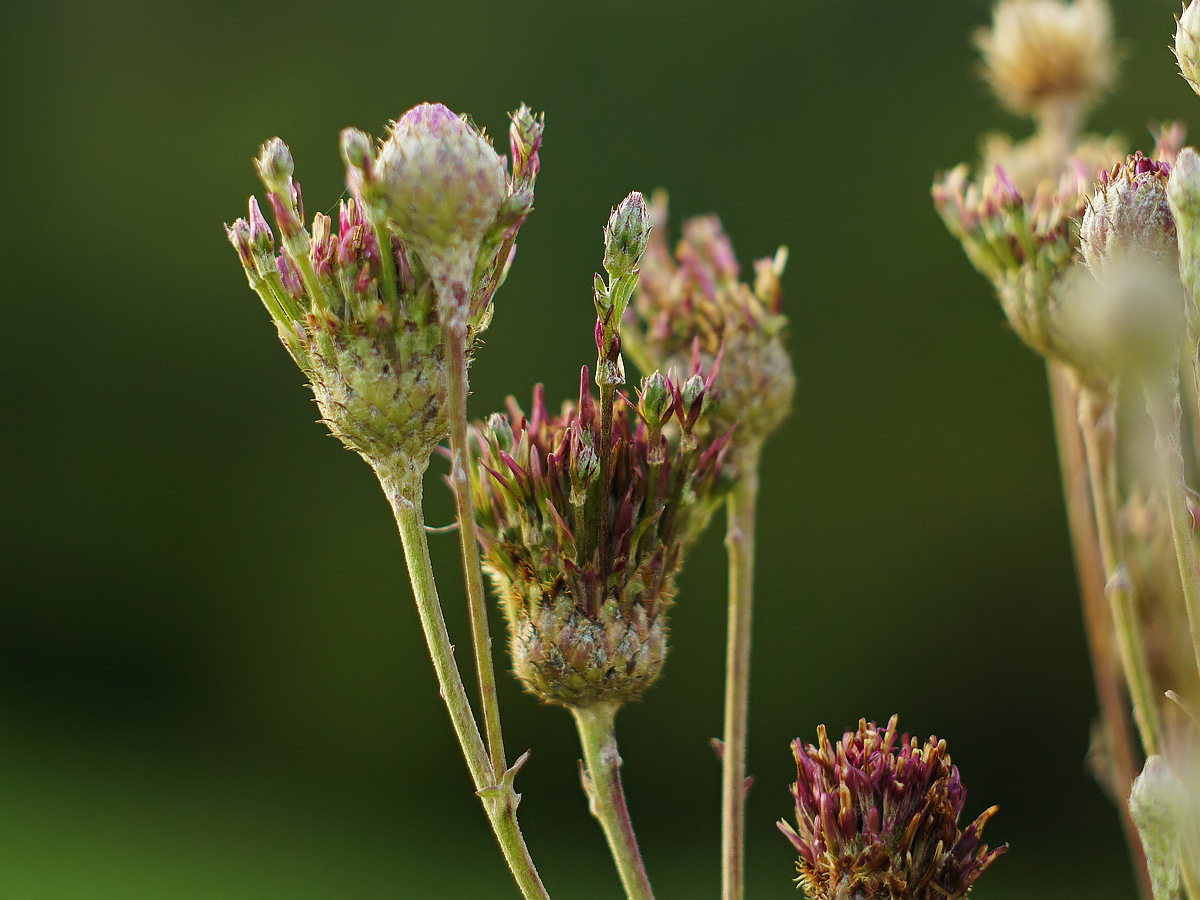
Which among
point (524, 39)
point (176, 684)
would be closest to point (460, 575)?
point (176, 684)

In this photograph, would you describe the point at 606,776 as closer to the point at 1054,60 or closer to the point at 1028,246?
the point at 1028,246

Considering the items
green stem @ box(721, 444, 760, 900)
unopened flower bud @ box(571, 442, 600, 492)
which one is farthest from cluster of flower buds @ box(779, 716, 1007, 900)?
unopened flower bud @ box(571, 442, 600, 492)

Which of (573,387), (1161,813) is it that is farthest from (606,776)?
(573,387)

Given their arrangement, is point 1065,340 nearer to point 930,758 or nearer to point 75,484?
point 930,758

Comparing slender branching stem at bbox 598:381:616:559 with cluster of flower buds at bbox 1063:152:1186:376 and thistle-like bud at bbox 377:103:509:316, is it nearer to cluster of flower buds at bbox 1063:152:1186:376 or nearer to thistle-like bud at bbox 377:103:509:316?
thistle-like bud at bbox 377:103:509:316

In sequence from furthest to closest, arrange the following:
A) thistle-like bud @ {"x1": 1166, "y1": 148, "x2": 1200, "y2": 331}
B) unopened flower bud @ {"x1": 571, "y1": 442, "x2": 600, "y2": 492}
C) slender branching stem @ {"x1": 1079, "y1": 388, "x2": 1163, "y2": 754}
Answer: slender branching stem @ {"x1": 1079, "y1": 388, "x2": 1163, "y2": 754} → unopened flower bud @ {"x1": 571, "y1": 442, "x2": 600, "y2": 492} → thistle-like bud @ {"x1": 1166, "y1": 148, "x2": 1200, "y2": 331}

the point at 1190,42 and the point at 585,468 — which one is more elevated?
the point at 1190,42

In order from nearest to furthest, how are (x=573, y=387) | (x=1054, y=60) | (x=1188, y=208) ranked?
1. (x=1188, y=208)
2. (x=1054, y=60)
3. (x=573, y=387)

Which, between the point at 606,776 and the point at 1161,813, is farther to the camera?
the point at 606,776
